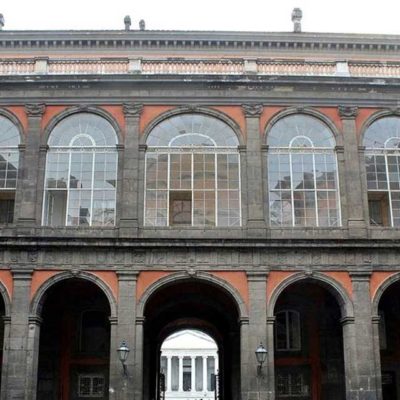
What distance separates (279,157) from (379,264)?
588 cm

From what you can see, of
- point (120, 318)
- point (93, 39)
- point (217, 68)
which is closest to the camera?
point (120, 318)

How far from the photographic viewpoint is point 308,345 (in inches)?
1161

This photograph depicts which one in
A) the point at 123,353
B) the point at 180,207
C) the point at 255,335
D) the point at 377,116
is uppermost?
the point at 377,116

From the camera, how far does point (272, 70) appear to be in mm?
29594

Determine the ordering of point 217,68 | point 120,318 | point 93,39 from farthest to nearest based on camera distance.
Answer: point 93,39 → point 217,68 → point 120,318

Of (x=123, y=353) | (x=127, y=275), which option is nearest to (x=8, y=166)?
(x=127, y=275)

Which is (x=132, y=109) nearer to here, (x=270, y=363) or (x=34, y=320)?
(x=34, y=320)

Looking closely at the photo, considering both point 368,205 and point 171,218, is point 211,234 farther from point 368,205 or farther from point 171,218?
point 368,205

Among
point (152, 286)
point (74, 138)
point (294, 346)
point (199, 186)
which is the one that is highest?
point (74, 138)

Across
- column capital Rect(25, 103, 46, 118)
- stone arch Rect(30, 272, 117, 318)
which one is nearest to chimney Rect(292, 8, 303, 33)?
column capital Rect(25, 103, 46, 118)

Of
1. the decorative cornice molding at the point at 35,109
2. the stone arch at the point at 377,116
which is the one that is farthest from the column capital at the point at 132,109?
the stone arch at the point at 377,116

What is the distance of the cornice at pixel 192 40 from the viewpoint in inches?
1346

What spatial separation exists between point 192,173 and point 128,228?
3572 millimetres

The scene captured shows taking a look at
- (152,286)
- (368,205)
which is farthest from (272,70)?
(152,286)
